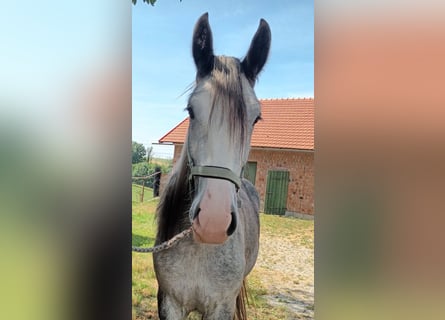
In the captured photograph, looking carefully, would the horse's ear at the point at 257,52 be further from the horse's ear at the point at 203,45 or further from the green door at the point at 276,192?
the green door at the point at 276,192

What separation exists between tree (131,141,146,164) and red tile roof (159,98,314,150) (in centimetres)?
13

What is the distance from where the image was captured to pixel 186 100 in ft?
3.71

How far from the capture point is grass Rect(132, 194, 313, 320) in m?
1.31

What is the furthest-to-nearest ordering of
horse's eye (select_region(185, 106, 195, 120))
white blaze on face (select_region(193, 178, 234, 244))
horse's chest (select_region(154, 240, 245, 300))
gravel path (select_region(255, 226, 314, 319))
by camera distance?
gravel path (select_region(255, 226, 314, 319))
horse's chest (select_region(154, 240, 245, 300))
horse's eye (select_region(185, 106, 195, 120))
white blaze on face (select_region(193, 178, 234, 244))

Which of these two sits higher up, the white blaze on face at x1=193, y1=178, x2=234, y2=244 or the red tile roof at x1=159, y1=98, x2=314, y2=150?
the red tile roof at x1=159, y1=98, x2=314, y2=150

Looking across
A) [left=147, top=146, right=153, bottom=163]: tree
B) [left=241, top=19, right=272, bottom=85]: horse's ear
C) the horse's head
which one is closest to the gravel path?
the horse's head

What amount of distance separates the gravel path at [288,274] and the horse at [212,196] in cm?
7

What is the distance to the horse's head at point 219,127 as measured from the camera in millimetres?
938

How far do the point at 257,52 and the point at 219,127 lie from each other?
1.08 feet

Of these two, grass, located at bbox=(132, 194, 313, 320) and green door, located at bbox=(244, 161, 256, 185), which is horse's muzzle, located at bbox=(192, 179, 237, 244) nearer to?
green door, located at bbox=(244, 161, 256, 185)
